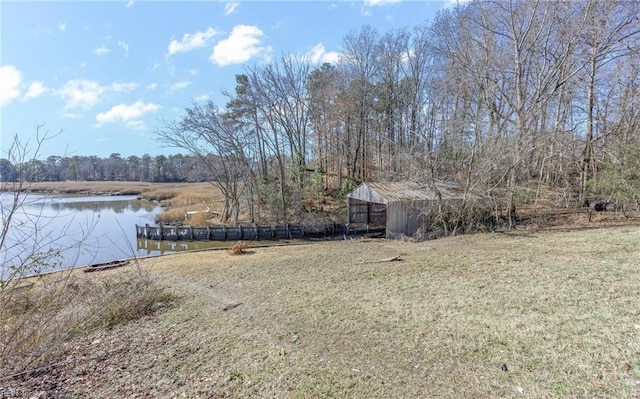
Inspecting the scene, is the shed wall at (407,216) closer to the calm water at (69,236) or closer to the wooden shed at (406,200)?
the wooden shed at (406,200)

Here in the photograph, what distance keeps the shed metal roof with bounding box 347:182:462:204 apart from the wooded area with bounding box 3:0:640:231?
59 cm

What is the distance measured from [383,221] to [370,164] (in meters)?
7.74

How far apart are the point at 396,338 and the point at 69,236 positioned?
440 centimetres

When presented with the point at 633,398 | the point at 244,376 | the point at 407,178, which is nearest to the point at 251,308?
the point at 244,376

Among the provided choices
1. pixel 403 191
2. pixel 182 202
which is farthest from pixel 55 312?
pixel 182 202

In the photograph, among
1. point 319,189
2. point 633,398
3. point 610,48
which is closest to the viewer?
point 633,398

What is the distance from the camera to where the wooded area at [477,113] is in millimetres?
12367

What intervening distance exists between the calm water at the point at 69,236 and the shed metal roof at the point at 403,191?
987 centimetres

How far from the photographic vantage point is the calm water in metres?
3.44

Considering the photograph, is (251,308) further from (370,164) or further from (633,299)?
(370,164)

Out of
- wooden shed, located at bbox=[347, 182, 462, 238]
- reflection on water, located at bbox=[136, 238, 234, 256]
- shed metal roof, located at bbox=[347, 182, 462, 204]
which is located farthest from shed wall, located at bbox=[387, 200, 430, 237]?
reflection on water, located at bbox=[136, 238, 234, 256]

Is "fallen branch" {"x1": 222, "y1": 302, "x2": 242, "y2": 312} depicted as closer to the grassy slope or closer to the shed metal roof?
the grassy slope

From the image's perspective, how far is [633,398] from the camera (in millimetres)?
2545

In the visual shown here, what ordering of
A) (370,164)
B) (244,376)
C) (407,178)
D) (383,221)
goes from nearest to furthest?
1. (244,376)
2. (407,178)
3. (383,221)
4. (370,164)
